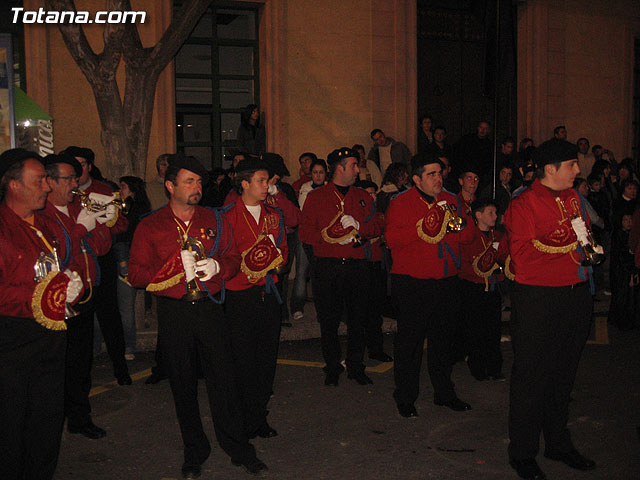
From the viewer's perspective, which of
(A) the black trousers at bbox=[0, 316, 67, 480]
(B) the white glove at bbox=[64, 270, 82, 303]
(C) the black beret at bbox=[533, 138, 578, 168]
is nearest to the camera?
(A) the black trousers at bbox=[0, 316, 67, 480]

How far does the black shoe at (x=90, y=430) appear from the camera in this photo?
589 centimetres

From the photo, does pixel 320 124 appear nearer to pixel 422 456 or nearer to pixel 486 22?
pixel 486 22

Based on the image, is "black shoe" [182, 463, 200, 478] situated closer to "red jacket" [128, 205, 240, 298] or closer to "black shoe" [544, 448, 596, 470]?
"red jacket" [128, 205, 240, 298]

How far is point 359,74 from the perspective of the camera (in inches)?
591

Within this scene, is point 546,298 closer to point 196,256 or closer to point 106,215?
point 196,256

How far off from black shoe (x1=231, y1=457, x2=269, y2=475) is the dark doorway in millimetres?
12370

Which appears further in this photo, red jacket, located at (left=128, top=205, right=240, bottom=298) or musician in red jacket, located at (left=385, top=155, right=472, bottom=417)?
musician in red jacket, located at (left=385, top=155, right=472, bottom=417)

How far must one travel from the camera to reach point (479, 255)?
7391 mm

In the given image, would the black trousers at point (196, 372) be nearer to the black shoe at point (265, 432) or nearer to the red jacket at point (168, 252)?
the red jacket at point (168, 252)

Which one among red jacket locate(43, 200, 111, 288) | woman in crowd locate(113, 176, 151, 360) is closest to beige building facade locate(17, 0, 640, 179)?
woman in crowd locate(113, 176, 151, 360)

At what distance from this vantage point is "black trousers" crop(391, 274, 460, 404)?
638 cm

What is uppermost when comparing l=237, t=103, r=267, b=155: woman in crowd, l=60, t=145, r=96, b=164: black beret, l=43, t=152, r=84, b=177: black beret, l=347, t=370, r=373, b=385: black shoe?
l=237, t=103, r=267, b=155: woman in crowd

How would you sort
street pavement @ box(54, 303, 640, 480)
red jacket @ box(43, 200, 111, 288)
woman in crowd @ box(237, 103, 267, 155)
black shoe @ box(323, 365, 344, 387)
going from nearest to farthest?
street pavement @ box(54, 303, 640, 480), red jacket @ box(43, 200, 111, 288), black shoe @ box(323, 365, 344, 387), woman in crowd @ box(237, 103, 267, 155)

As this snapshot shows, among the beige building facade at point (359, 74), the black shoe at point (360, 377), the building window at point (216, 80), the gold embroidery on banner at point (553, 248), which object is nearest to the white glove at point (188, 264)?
the gold embroidery on banner at point (553, 248)
